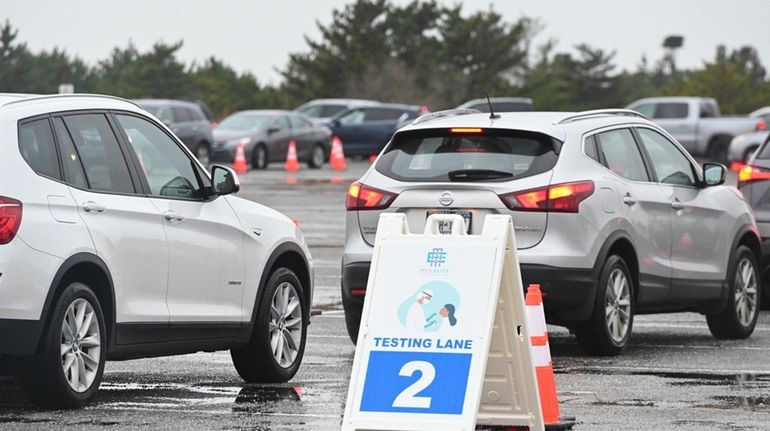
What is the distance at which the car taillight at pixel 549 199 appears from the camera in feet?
36.1

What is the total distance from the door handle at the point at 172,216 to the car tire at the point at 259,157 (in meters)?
33.2

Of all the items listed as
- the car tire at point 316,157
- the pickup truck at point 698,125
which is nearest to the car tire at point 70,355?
the car tire at point 316,157

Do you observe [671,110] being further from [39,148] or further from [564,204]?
[39,148]

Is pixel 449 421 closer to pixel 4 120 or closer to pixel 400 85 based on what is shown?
pixel 4 120

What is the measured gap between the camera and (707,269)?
508 inches

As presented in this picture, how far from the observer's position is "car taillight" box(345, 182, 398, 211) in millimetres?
11328

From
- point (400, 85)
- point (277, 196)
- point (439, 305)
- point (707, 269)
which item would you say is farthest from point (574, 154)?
point (400, 85)

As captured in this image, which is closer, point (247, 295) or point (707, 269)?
point (247, 295)

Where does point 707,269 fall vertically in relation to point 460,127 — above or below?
below

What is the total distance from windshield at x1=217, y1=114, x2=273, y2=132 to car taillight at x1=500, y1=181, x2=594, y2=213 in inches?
1263

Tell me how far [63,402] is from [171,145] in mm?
1984

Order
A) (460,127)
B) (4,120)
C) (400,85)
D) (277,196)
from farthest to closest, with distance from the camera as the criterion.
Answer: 1. (400,85)
2. (277,196)
3. (460,127)
4. (4,120)

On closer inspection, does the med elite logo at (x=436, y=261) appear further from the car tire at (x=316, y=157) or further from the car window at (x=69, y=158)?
the car tire at (x=316, y=157)

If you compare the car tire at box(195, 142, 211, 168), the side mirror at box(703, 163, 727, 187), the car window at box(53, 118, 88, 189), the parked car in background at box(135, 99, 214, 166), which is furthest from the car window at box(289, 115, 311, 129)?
the car window at box(53, 118, 88, 189)
